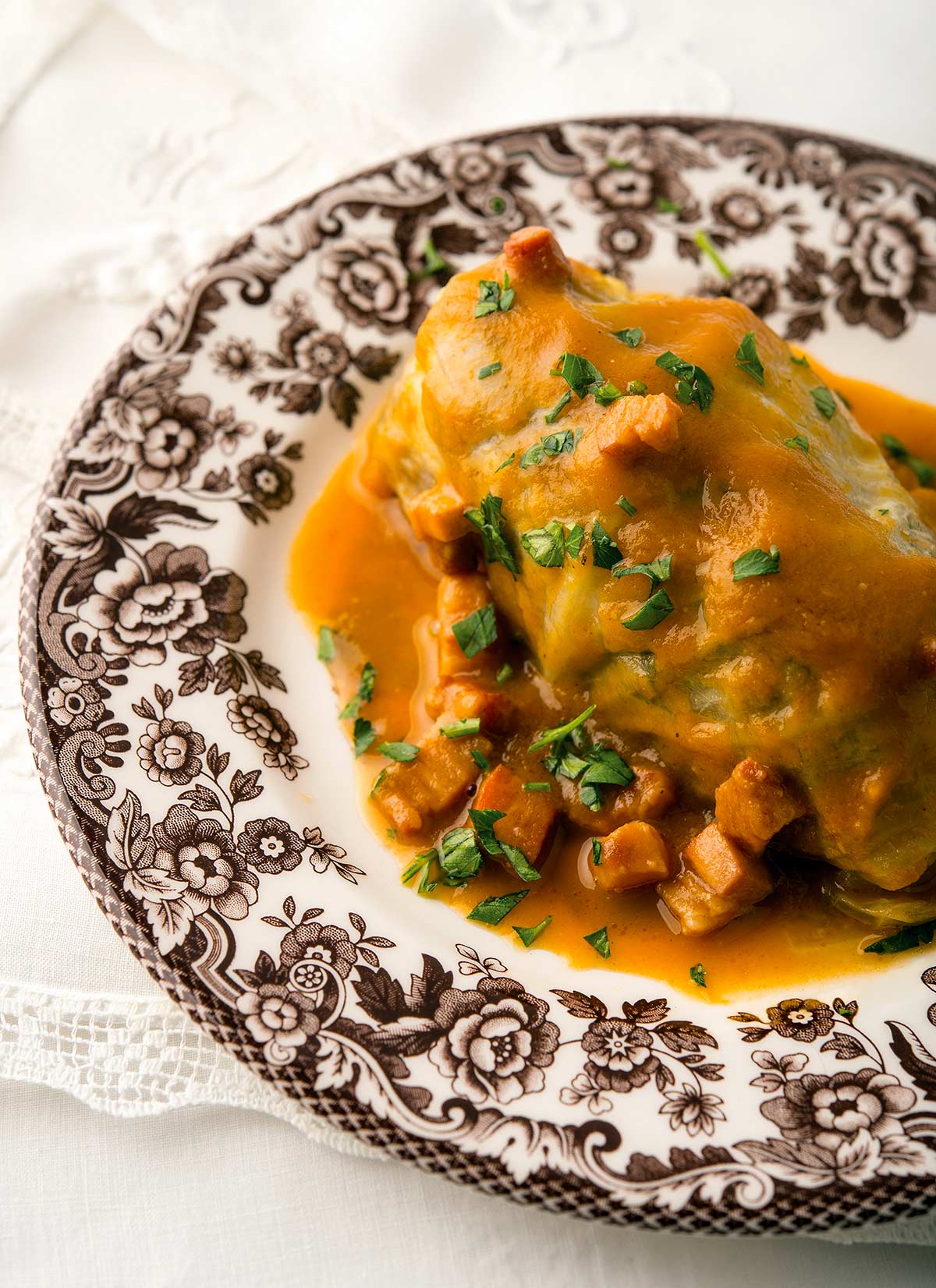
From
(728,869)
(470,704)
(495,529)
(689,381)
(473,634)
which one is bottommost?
(470,704)

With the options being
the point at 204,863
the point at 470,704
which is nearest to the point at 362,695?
the point at 470,704

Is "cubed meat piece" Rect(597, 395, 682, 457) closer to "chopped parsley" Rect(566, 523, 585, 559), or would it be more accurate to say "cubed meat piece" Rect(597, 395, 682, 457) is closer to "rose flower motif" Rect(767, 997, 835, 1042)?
"chopped parsley" Rect(566, 523, 585, 559)

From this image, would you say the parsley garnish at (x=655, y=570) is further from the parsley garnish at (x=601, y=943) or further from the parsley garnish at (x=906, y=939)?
the parsley garnish at (x=906, y=939)

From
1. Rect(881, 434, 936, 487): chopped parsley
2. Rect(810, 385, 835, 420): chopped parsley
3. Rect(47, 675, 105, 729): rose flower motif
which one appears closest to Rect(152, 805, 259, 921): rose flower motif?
Rect(47, 675, 105, 729): rose flower motif

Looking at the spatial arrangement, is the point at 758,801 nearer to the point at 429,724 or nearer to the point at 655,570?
the point at 655,570

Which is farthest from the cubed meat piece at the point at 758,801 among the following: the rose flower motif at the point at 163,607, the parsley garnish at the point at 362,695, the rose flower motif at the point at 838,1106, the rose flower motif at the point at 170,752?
the rose flower motif at the point at 163,607

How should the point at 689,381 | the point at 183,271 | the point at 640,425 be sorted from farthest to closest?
the point at 183,271 → the point at 689,381 → the point at 640,425

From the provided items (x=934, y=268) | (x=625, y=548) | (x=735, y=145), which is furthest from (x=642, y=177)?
(x=625, y=548)

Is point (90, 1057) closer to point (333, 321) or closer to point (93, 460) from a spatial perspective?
point (93, 460)
